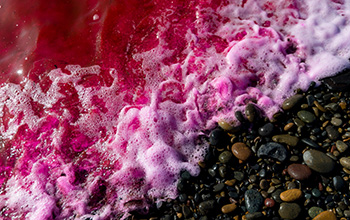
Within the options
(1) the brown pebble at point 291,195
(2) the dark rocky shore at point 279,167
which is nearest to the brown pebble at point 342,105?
(2) the dark rocky shore at point 279,167

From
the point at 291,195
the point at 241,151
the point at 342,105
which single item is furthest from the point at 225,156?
the point at 342,105

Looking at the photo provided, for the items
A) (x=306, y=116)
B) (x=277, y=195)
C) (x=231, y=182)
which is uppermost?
(x=306, y=116)

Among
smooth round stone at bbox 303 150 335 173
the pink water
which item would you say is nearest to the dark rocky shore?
smooth round stone at bbox 303 150 335 173

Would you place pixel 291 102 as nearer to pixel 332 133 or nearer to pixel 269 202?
pixel 332 133

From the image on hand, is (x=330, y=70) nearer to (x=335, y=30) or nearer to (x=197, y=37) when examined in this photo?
(x=335, y=30)

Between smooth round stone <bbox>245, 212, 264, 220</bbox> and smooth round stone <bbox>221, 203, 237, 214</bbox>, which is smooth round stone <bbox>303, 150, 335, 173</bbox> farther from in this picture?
smooth round stone <bbox>221, 203, 237, 214</bbox>
